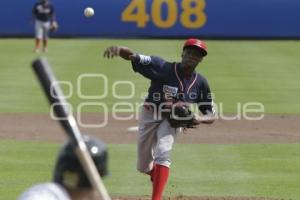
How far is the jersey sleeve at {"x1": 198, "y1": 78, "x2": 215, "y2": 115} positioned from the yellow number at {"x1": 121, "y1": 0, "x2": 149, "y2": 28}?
84.4ft

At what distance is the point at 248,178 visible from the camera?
10539 millimetres

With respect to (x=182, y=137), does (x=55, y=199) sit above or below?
above

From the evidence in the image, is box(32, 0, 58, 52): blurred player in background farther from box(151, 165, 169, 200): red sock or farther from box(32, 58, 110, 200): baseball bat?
box(32, 58, 110, 200): baseball bat

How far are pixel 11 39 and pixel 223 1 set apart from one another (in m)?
8.85

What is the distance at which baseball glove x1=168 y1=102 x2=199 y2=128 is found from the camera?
8305mm

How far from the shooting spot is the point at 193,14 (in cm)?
3447

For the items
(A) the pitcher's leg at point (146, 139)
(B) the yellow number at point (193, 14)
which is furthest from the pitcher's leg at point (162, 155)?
(B) the yellow number at point (193, 14)

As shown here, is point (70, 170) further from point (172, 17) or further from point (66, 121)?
point (172, 17)

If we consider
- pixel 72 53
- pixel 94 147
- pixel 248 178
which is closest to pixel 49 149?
pixel 248 178

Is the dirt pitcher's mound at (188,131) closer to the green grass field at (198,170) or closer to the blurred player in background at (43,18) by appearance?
the green grass field at (198,170)

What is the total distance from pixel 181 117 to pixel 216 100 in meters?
10.00

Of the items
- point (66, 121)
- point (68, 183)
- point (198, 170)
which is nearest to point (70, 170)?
point (68, 183)

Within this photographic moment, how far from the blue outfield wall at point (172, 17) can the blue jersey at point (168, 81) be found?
2586 centimetres

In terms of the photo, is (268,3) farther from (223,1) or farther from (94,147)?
(94,147)
